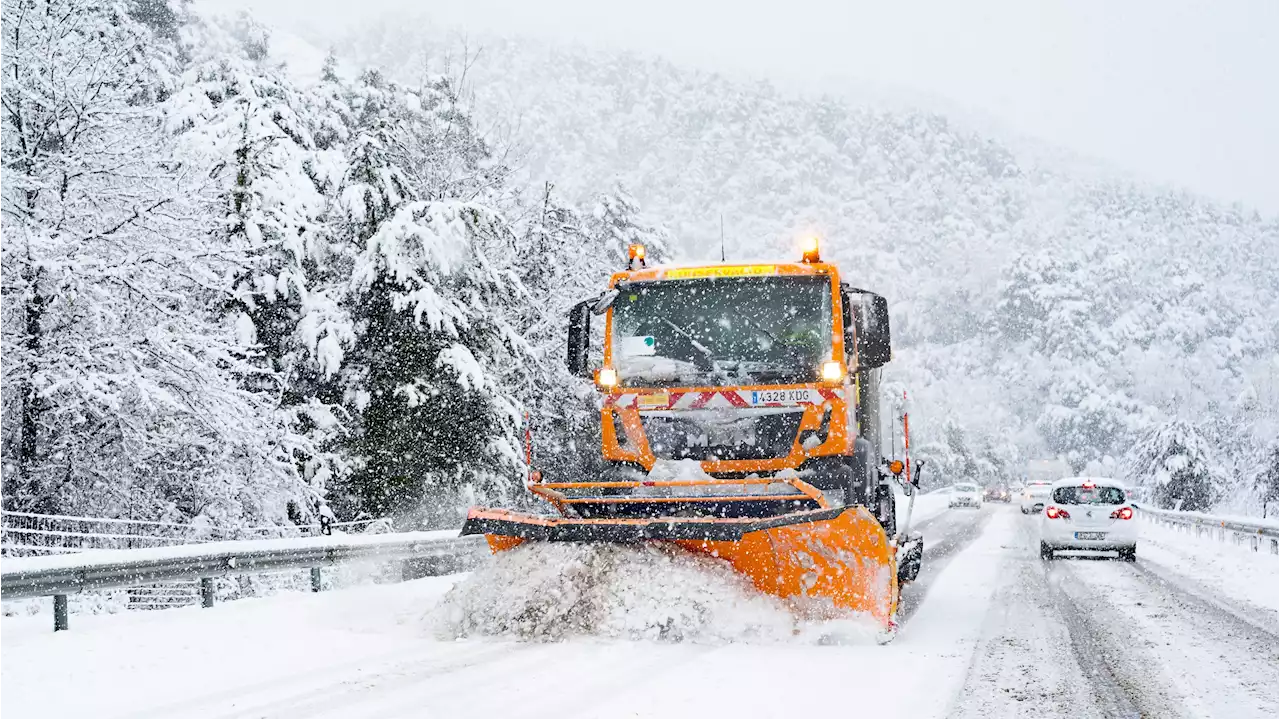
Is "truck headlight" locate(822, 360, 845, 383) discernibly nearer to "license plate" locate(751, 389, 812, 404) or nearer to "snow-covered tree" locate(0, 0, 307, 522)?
"license plate" locate(751, 389, 812, 404)

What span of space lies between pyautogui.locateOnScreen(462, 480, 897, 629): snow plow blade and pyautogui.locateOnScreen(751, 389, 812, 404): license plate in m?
1.03

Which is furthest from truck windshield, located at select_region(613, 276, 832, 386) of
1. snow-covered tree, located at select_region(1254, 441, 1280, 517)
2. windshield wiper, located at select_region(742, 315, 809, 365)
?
snow-covered tree, located at select_region(1254, 441, 1280, 517)

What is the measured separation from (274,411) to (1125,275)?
543ft

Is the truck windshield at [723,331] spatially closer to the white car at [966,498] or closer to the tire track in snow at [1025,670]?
the tire track in snow at [1025,670]

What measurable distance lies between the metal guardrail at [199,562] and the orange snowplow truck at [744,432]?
2867mm

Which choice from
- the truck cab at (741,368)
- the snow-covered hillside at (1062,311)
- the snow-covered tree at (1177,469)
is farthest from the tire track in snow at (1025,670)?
the snow-covered hillside at (1062,311)

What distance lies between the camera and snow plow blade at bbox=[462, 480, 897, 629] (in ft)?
25.3

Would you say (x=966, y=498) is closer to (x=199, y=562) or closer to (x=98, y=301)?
(x=98, y=301)

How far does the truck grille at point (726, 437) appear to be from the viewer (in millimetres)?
9070

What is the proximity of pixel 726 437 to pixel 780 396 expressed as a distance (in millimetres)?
534

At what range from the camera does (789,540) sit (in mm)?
8008

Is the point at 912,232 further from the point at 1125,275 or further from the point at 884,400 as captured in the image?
the point at 884,400

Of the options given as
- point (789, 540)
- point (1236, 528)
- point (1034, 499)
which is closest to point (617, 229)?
point (1236, 528)

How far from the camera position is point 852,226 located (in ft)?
644
